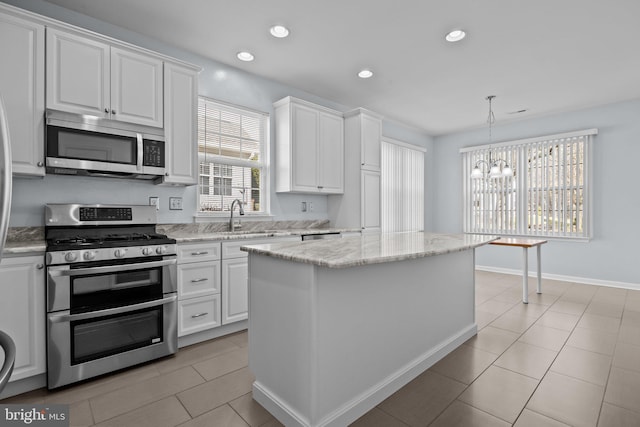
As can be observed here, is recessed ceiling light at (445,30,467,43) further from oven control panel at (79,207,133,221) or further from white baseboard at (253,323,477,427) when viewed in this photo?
oven control panel at (79,207,133,221)

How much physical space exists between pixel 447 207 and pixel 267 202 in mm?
4193

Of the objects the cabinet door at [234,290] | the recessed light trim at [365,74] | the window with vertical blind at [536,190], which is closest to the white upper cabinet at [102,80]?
the cabinet door at [234,290]

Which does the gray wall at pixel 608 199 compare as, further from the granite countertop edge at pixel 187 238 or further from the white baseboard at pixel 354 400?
the white baseboard at pixel 354 400

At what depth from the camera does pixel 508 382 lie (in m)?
2.18

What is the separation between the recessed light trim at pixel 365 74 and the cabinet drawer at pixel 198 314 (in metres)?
2.90

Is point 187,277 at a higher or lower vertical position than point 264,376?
higher

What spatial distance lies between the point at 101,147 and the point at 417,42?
292 centimetres

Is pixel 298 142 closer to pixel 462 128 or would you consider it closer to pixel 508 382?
pixel 508 382

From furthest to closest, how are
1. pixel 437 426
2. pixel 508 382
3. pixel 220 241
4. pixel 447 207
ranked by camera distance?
pixel 447 207
pixel 220 241
pixel 508 382
pixel 437 426

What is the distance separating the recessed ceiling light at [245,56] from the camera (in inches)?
133

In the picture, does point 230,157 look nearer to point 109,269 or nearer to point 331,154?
point 331,154

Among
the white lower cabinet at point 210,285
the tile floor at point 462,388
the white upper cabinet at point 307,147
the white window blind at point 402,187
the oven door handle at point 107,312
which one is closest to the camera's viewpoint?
the tile floor at point 462,388

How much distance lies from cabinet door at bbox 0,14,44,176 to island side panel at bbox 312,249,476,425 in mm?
2232

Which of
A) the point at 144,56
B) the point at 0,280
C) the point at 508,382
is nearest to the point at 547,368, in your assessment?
the point at 508,382
